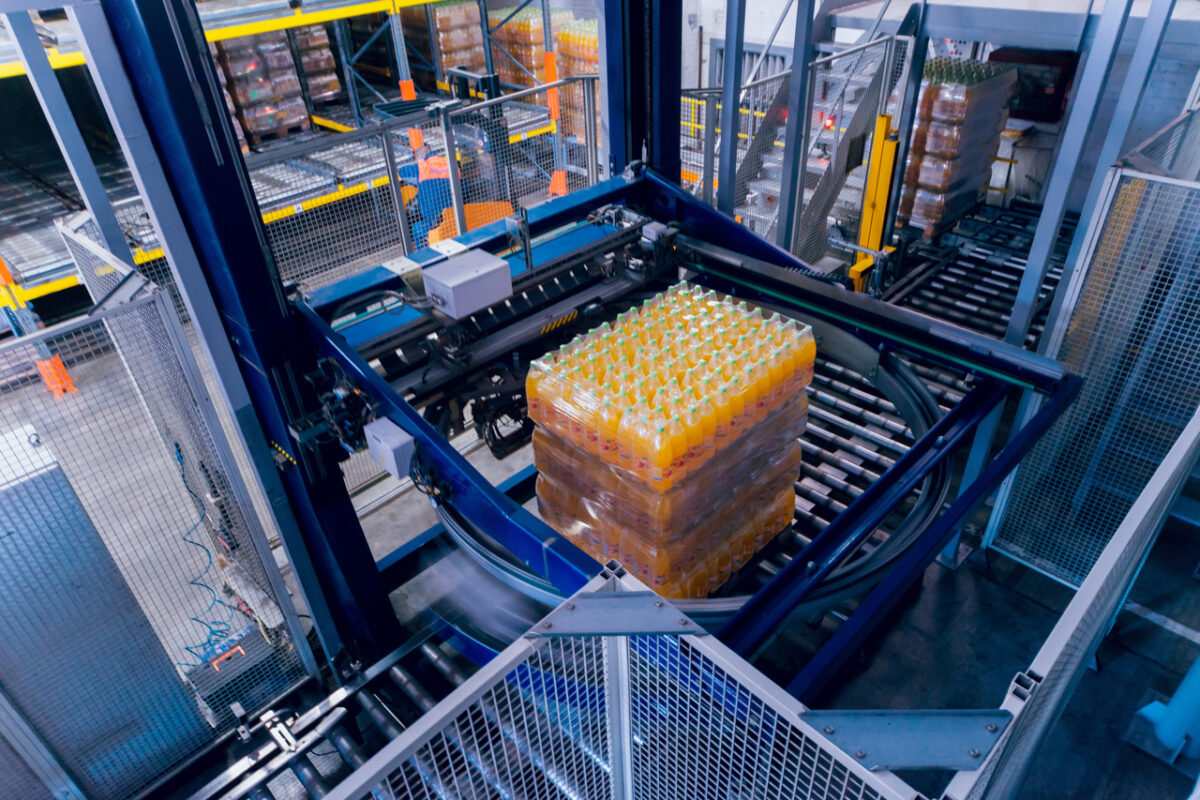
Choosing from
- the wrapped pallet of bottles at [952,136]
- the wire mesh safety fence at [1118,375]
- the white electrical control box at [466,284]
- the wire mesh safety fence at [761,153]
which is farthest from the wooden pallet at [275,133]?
the wire mesh safety fence at [1118,375]

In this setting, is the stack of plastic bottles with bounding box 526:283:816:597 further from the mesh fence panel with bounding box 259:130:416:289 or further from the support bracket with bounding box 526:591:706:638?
the mesh fence panel with bounding box 259:130:416:289

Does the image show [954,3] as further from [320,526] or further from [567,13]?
[567,13]

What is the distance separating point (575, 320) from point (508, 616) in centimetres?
163

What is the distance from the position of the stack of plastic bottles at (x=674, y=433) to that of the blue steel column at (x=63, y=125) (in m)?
2.27

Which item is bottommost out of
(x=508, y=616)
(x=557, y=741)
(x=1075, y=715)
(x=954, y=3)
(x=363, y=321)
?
(x=1075, y=715)

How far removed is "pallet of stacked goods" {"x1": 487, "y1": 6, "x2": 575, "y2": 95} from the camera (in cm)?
1181

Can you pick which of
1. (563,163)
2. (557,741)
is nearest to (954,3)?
(563,163)

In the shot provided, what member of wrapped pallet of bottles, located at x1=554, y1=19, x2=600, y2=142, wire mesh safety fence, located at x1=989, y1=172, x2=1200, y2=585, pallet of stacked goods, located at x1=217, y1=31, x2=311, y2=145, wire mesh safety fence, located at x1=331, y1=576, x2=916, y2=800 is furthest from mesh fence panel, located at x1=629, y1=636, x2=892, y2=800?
pallet of stacked goods, located at x1=217, y1=31, x2=311, y2=145

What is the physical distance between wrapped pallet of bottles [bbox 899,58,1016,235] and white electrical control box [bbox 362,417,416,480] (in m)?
6.74

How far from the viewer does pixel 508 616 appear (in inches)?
163

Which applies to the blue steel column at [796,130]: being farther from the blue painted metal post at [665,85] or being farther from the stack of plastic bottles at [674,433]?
the stack of plastic bottles at [674,433]

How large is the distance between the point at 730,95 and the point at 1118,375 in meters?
3.00

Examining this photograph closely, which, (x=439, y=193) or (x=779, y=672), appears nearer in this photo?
(x=779, y=672)

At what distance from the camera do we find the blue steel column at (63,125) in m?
3.64
